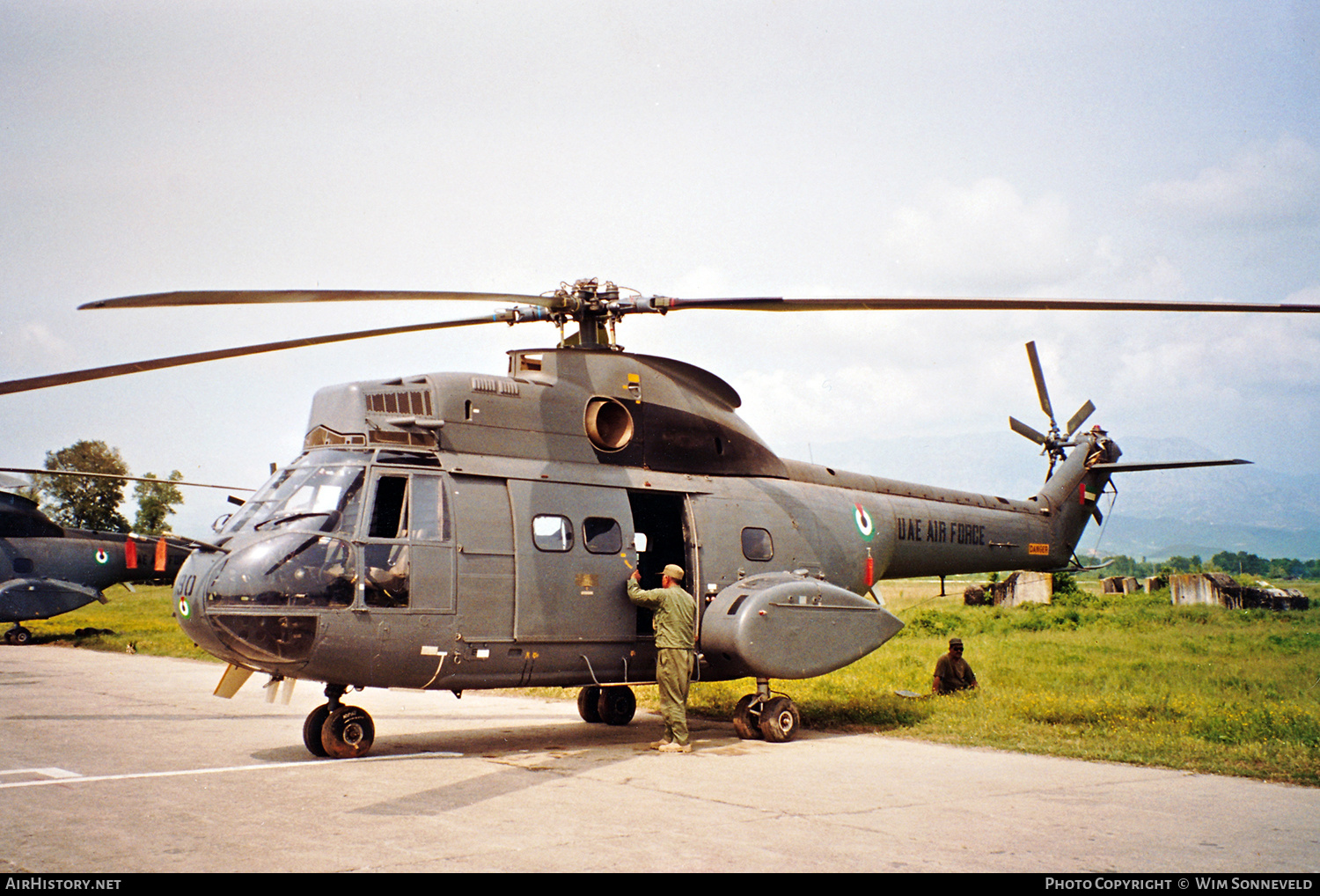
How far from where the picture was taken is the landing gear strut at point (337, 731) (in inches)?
373

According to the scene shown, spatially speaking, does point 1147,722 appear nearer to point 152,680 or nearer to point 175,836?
point 175,836

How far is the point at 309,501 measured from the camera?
9.16 metres

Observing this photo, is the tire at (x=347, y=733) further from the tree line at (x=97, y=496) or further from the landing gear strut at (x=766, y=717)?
the tree line at (x=97, y=496)

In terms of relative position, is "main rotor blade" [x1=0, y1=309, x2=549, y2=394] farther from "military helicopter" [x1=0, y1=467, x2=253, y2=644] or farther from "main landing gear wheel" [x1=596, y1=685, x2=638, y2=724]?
"military helicopter" [x1=0, y1=467, x2=253, y2=644]

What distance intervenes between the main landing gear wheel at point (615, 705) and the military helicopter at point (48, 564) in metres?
19.2

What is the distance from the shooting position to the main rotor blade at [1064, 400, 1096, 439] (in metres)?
17.8

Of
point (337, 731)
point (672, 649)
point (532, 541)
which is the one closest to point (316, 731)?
point (337, 731)

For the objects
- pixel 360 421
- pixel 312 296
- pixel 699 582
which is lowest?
pixel 699 582

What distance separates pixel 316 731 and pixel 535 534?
268 cm

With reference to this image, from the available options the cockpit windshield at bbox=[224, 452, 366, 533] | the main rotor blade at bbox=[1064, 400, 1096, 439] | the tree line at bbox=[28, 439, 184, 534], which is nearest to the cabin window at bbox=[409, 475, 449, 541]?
the cockpit windshield at bbox=[224, 452, 366, 533]

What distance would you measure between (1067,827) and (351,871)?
173 inches

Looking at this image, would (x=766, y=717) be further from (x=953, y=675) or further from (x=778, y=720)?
(x=953, y=675)

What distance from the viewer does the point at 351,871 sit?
538 centimetres

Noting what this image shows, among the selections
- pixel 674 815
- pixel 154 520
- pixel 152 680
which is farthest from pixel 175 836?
pixel 154 520
